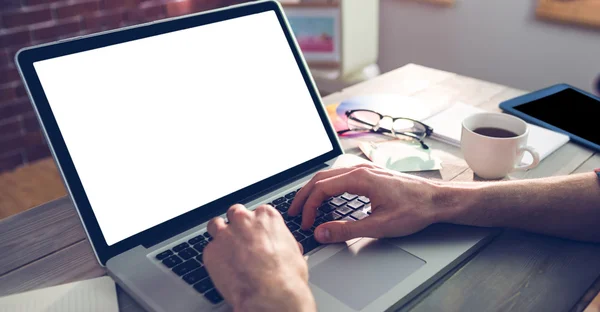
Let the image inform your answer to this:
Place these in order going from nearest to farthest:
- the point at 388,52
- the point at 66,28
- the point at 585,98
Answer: the point at 585,98 → the point at 66,28 → the point at 388,52

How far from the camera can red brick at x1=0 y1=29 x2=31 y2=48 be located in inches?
77.5

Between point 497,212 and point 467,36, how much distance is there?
189 centimetres

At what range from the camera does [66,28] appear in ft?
6.91

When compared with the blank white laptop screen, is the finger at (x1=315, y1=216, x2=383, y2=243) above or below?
below

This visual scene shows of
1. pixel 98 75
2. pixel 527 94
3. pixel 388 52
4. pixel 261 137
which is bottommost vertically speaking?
pixel 388 52

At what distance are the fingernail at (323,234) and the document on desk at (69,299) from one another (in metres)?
0.26

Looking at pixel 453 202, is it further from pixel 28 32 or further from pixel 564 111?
pixel 28 32

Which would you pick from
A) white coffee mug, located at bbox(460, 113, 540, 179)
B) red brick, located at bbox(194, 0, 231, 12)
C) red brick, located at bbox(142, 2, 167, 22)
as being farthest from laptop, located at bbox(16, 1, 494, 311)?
red brick, located at bbox(194, 0, 231, 12)

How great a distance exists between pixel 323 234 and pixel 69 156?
1.08 ft

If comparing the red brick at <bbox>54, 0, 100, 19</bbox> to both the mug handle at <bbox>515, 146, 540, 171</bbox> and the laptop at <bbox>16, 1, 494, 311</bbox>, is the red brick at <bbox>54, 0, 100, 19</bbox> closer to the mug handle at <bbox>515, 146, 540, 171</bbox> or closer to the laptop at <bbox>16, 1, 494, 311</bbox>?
the laptop at <bbox>16, 1, 494, 311</bbox>

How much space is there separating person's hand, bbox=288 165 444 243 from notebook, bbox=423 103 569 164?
300 millimetres

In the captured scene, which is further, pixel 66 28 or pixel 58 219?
pixel 66 28

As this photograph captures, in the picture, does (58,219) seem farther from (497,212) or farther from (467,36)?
(467,36)

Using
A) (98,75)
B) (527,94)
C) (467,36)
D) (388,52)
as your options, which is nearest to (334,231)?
(98,75)
